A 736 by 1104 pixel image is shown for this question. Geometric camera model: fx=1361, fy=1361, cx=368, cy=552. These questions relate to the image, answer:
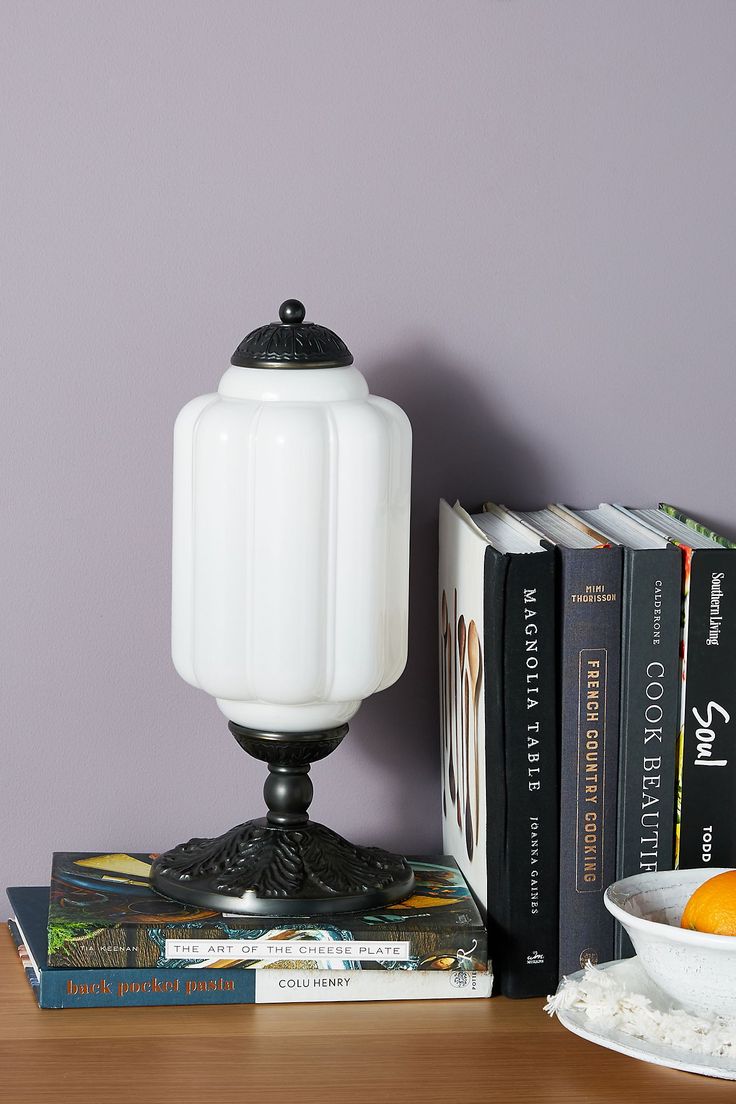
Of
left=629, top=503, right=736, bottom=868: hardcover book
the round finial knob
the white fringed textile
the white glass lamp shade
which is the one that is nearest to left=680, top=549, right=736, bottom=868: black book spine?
left=629, top=503, right=736, bottom=868: hardcover book

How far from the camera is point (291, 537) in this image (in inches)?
33.9

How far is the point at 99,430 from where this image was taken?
1.02 m

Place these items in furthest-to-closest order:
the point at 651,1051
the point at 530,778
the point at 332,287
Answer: the point at 332,287 → the point at 530,778 → the point at 651,1051

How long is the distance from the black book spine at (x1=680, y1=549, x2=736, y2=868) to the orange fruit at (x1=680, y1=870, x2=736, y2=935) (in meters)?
0.08

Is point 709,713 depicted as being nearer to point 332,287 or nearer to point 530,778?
point 530,778

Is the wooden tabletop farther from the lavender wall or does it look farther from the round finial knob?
the round finial knob

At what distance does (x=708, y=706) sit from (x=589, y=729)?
83 mm

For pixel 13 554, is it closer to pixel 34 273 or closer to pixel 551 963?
pixel 34 273

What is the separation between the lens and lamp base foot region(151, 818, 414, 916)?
90cm

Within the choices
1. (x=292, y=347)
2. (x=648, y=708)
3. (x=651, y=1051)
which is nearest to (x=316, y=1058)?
(x=651, y=1051)

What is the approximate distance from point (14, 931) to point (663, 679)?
50 cm

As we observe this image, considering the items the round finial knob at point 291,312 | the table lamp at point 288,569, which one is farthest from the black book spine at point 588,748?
the round finial knob at point 291,312

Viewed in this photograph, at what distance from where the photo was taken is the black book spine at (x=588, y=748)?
2.96 feet

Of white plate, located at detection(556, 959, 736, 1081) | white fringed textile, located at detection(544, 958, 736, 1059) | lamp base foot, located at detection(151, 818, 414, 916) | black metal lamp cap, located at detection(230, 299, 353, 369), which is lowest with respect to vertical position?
white plate, located at detection(556, 959, 736, 1081)
